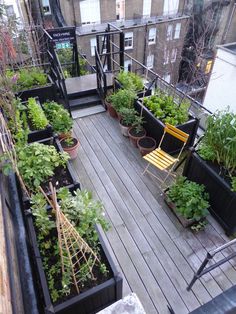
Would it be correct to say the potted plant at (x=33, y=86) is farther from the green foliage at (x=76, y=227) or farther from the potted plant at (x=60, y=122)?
the green foliage at (x=76, y=227)

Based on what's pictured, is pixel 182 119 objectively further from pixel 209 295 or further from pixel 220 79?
pixel 220 79

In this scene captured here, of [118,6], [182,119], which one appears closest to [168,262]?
[182,119]

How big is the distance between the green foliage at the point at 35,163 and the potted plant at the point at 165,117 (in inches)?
69.8

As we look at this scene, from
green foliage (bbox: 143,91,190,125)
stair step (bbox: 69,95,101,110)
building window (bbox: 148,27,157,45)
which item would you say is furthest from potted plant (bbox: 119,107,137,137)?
building window (bbox: 148,27,157,45)

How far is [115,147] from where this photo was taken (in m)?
4.09

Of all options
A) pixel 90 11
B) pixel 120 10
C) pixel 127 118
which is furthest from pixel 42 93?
pixel 120 10

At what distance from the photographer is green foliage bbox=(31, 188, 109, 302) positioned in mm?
1928

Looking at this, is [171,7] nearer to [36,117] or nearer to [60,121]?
[60,121]

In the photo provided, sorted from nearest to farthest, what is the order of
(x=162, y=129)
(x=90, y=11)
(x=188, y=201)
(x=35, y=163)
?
(x=35, y=163)
(x=188, y=201)
(x=162, y=129)
(x=90, y=11)

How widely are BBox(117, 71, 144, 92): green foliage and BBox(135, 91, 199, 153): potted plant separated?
487 millimetres

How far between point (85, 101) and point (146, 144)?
6.48 ft

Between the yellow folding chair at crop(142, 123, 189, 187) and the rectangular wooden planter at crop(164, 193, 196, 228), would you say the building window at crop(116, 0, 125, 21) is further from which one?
the rectangular wooden planter at crop(164, 193, 196, 228)

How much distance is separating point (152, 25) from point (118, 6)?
2.17m

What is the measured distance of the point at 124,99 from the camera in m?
4.18
